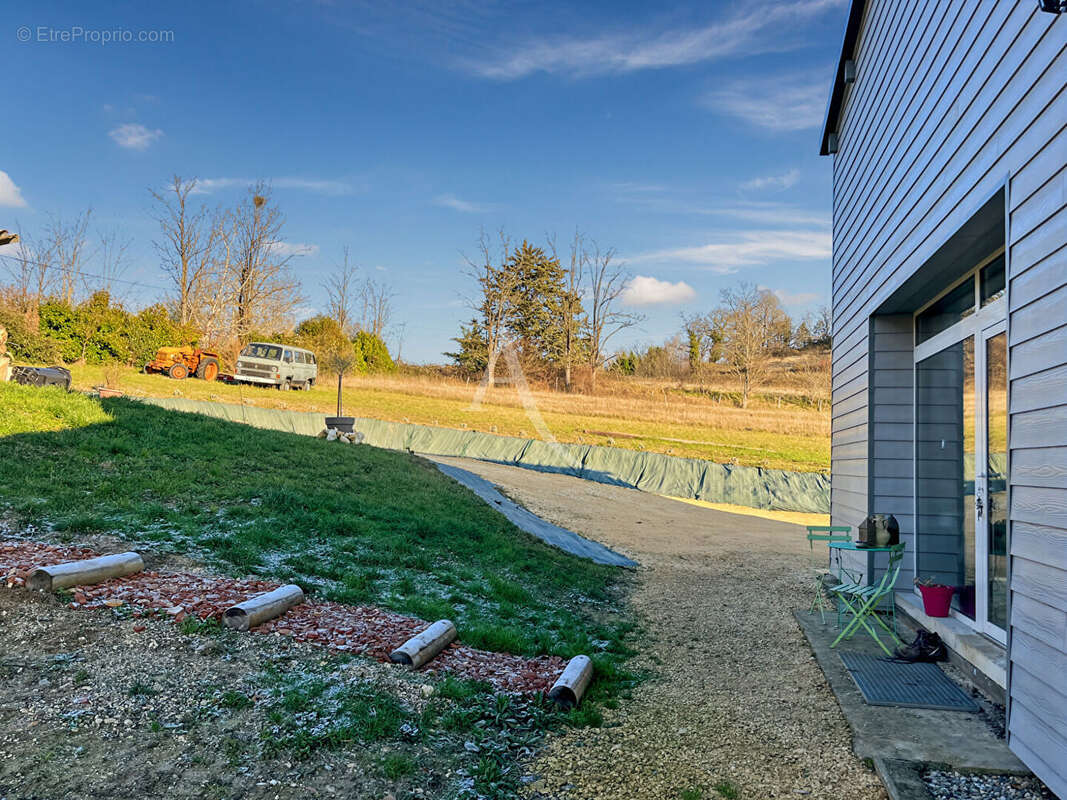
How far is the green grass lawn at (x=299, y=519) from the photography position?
5453 mm

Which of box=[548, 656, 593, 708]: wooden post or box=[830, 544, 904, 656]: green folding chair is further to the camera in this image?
box=[830, 544, 904, 656]: green folding chair

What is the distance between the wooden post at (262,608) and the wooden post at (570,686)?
1864 millimetres

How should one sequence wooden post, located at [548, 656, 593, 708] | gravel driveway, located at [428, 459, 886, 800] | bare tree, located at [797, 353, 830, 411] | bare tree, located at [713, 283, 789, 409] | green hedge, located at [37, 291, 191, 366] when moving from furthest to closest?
bare tree, located at [797, 353, 830, 411] < bare tree, located at [713, 283, 789, 409] < green hedge, located at [37, 291, 191, 366] < wooden post, located at [548, 656, 593, 708] < gravel driveway, located at [428, 459, 886, 800]

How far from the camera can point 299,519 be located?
6.87m

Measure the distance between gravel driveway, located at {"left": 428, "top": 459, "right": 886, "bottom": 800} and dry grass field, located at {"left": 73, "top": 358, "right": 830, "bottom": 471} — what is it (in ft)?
42.5

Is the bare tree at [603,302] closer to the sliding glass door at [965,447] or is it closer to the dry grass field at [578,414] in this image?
the dry grass field at [578,414]

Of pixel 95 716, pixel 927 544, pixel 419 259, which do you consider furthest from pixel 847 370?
pixel 419 259

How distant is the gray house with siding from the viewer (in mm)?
2574

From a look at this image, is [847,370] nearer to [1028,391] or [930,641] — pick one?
[930,641]

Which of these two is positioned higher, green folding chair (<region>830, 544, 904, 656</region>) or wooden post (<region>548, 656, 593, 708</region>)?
green folding chair (<region>830, 544, 904, 656</region>)

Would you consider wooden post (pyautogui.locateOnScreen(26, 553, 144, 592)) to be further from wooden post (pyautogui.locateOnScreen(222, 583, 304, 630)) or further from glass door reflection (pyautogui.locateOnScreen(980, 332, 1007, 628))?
glass door reflection (pyautogui.locateOnScreen(980, 332, 1007, 628))

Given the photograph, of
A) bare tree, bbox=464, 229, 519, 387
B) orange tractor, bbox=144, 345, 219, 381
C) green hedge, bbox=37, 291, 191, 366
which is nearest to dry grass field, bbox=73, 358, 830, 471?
orange tractor, bbox=144, 345, 219, 381

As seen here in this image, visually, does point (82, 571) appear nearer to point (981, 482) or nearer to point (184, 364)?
point (981, 482)

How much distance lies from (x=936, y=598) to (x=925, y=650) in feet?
1.17
